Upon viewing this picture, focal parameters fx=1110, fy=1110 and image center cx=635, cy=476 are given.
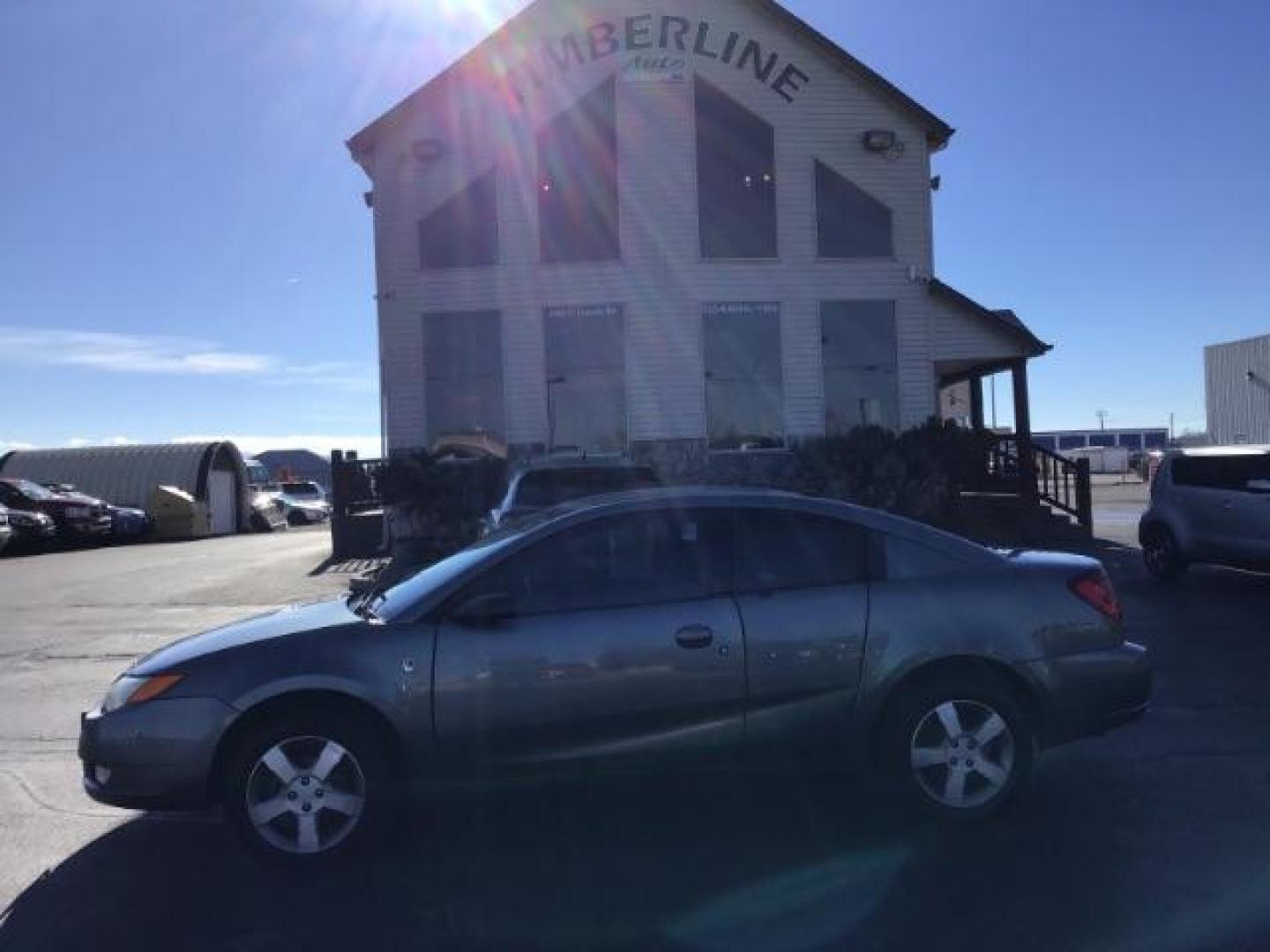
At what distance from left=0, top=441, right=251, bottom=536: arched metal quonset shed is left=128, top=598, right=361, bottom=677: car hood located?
3254 cm

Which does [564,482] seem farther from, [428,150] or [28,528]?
[28,528]

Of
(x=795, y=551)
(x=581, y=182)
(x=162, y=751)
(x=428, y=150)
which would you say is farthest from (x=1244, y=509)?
(x=428, y=150)

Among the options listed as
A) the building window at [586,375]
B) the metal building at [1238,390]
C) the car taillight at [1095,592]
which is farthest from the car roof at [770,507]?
the metal building at [1238,390]

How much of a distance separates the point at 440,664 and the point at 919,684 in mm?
2098

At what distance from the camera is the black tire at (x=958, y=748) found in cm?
487

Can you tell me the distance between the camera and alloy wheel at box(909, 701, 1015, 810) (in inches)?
192

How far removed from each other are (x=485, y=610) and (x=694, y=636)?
0.89 meters

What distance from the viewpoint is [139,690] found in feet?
15.2

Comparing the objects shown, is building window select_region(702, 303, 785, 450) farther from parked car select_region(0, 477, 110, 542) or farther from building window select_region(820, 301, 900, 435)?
parked car select_region(0, 477, 110, 542)

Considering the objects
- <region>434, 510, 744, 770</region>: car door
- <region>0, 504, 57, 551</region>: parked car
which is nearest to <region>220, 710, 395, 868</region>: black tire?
<region>434, 510, 744, 770</region>: car door

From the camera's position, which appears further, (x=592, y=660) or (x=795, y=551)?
(x=795, y=551)

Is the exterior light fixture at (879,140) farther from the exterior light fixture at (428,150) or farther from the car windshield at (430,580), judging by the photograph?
the car windshield at (430,580)

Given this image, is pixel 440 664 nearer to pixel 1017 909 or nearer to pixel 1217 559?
pixel 1017 909

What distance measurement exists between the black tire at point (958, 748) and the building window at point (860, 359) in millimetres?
13806
